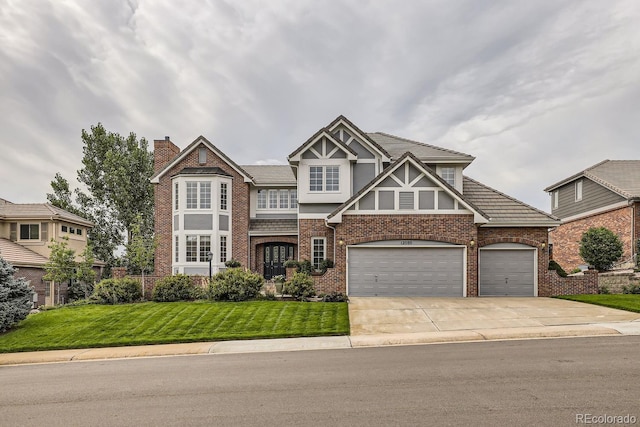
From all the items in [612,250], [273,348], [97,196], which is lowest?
[273,348]

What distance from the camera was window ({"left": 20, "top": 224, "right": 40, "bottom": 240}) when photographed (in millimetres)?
28156

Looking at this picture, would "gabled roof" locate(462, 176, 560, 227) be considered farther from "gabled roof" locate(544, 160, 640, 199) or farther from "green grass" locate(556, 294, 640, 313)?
"gabled roof" locate(544, 160, 640, 199)

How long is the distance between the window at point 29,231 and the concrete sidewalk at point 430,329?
63.5ft

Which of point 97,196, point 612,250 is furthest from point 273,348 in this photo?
point 97,196

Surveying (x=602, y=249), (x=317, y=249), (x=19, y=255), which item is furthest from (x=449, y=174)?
(x=19, y=255)

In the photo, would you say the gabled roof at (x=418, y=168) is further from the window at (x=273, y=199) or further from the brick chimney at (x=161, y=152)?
the brick chimney at (x=161, y=152)

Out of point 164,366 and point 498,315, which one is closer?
point 164,366

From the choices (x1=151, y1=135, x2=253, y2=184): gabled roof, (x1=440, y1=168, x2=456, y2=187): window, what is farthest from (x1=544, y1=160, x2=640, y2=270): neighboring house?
(x1=151, y1=135, x2=253, y2=184): gabled roof

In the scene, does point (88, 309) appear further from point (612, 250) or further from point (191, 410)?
point (612, 250)

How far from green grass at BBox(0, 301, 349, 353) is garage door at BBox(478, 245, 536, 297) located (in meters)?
7.70

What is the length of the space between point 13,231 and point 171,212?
1286 centimetres

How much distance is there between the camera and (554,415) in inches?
229

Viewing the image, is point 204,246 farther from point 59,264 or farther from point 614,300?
point 614,300

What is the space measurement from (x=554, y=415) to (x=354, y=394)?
2987mm
